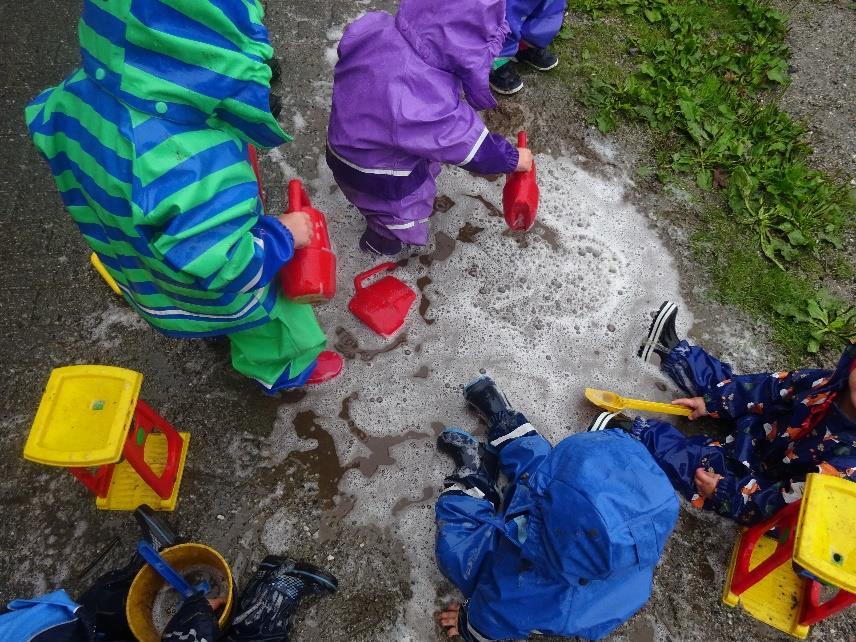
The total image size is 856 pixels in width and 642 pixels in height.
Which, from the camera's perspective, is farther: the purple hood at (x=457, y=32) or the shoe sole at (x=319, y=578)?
the shoe sole at (x=319, y=578)

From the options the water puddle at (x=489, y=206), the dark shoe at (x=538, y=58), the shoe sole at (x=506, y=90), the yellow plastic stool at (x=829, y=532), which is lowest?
the water puddle at (x=489, y=206)

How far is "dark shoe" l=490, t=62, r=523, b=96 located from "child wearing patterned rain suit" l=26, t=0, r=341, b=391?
6.00 ft

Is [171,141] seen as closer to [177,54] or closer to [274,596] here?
[177,54]

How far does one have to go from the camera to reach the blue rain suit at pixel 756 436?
1868 mm

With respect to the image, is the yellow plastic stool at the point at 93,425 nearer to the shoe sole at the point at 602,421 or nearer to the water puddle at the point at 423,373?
the water puddle at the point at 423,373

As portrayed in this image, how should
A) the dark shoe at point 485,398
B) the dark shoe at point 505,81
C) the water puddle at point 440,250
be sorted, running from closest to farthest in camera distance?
the dark shoe at point 485,398 → the water puddle at point 440,250 → the dark shoe at point 505,81

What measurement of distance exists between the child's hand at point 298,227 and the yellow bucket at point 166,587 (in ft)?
3.16

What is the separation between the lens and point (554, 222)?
8.59 feet

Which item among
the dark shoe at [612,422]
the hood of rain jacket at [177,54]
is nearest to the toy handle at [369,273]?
the dark shoe at [612,422]

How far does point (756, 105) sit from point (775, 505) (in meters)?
2.16

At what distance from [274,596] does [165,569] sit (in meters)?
0.35

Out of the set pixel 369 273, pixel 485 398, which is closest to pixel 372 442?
pixel 485 398

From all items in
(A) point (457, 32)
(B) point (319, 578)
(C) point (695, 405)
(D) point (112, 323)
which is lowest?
(B) point (319, 578)

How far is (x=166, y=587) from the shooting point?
5.89 feet
